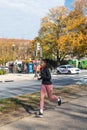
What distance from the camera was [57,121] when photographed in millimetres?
9383

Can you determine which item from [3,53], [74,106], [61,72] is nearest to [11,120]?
[74,106]

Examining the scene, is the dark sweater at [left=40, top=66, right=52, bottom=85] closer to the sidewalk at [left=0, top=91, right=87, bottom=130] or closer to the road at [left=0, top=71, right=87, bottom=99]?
the sidewalk at [left=0, top=91, right=87, bottom=130]

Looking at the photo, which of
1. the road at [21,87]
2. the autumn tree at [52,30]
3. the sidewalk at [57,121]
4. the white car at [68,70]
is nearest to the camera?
the sidewalk at [57,121]

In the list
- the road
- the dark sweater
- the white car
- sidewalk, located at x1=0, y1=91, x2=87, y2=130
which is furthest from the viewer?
the white car

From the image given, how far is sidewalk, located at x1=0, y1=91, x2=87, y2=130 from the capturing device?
8539 mm

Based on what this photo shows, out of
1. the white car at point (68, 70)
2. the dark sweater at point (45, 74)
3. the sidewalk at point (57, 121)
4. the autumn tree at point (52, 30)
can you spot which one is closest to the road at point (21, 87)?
the sidewalk at point (57, 121)

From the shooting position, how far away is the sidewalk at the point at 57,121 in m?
8.54

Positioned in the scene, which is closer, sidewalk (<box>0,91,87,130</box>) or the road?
sidewalk (<box>0,91,87,130</box>)

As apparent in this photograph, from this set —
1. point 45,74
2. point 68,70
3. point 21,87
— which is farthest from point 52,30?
point 45,74

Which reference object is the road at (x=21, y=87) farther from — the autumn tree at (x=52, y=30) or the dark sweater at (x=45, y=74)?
the autumn tree at (x=52, y=30)

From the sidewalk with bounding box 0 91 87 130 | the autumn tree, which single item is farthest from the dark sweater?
the autumn tree

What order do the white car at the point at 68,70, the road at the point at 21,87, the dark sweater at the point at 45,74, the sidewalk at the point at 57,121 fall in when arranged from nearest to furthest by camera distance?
the sidewalk at the point at 57,121, the dark sweater at the point at 45,74, the road at the point at 21,87, the white car at the point at 68,70

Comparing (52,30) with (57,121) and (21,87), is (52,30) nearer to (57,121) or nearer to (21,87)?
(21,87)

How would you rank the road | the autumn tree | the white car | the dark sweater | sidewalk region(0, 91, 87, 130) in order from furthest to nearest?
the autumn tree, the white car, the road, the dark sweater, sidewalk region(0, 91, 87, 130)
